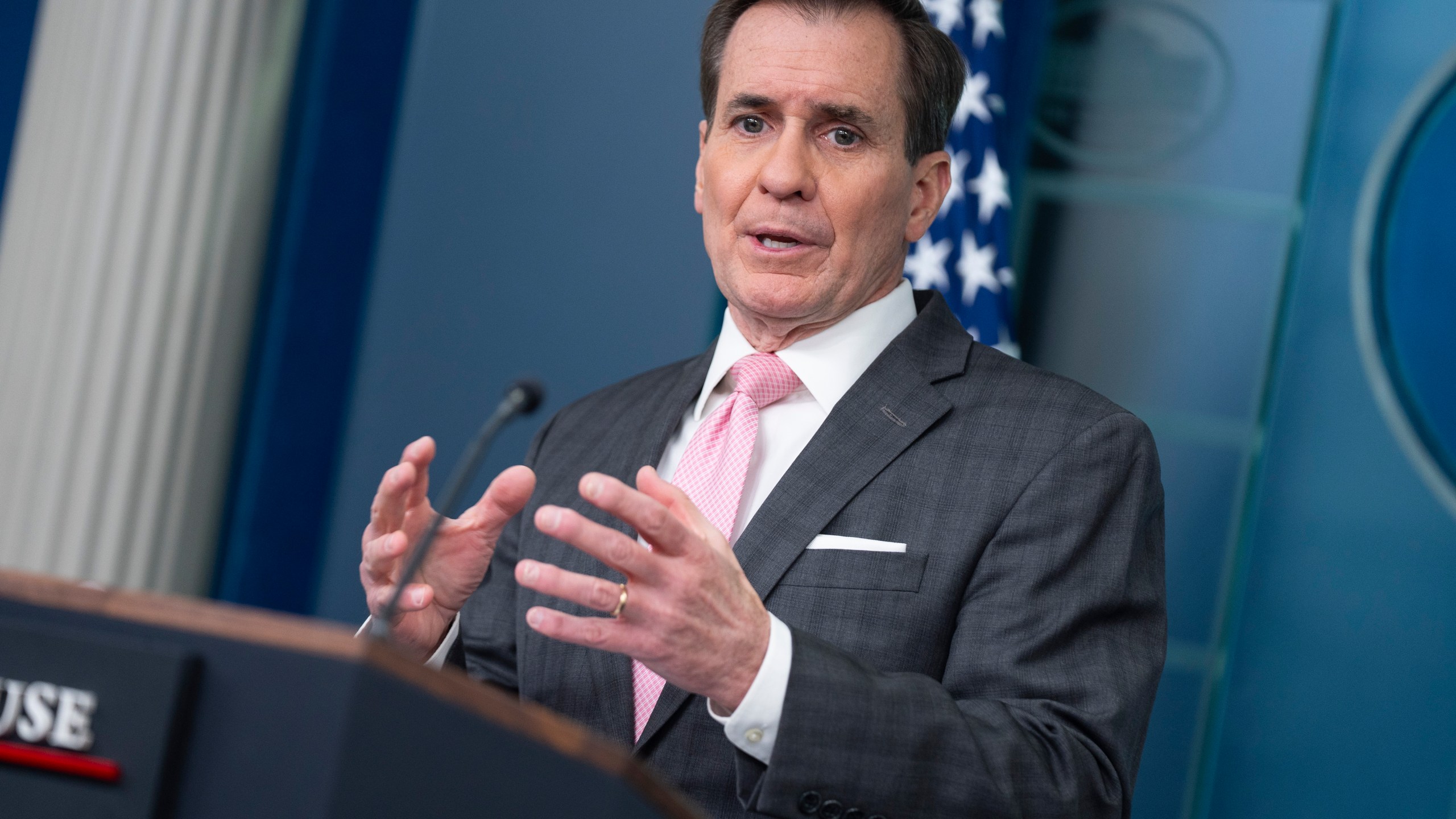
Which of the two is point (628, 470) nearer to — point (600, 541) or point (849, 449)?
point (849, 449)

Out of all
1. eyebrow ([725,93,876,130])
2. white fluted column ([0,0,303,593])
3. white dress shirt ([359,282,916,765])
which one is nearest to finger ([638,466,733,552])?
white dress shirt ([359,282,916,765])

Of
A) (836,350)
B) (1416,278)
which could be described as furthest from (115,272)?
(1416,278)

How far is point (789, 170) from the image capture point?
68.1 inches

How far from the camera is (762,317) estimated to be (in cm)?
179

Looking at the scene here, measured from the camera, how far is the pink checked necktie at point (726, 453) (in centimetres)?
156

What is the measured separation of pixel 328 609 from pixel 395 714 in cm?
237

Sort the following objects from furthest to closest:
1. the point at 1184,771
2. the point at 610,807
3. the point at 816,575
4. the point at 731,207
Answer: the point at 1184,771 < the point at 731,207 < the point at 816,575 < the point at 610,807

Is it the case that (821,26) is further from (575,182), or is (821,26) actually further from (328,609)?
(328,609)

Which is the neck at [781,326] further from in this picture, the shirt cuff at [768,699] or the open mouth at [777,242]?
the shirt cuff at [768,699]

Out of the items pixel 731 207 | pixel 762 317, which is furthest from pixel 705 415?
pixel 731 207

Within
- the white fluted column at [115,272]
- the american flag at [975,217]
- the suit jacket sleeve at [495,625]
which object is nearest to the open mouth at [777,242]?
the suit jacket sleeve at [495,625]

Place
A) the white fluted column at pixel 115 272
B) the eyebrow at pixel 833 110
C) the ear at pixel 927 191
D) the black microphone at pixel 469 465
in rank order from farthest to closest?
the white fluted column at pixel 115 272
the ear at pixel 927 191
the eyebrow at pixel 833 110
the black microphone at pixel 469 465

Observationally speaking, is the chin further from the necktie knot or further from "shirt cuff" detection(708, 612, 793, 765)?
"shirt cuff" detection(708, 612, 793, 765)

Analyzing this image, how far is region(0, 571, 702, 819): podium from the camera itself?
746mm
